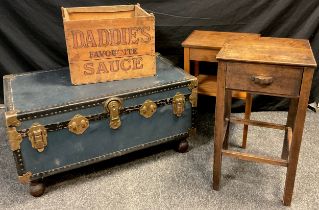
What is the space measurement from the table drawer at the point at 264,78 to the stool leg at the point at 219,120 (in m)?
0.03

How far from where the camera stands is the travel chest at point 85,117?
1683mm

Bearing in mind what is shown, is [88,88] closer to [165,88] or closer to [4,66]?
[165,88]

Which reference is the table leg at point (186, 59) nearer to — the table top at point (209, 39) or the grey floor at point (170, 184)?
the table top at point (209, 39)

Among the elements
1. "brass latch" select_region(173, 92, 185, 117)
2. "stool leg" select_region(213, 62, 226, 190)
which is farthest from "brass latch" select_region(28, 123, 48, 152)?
"stool leg" select_region(213, 62, 226, 190)

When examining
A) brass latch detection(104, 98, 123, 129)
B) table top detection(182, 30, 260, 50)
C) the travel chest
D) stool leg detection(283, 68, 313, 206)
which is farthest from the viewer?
table top detection(182, 30, 260, 50)

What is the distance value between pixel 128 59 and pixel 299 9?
4.12ft

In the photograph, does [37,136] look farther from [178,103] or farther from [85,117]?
[178,103]

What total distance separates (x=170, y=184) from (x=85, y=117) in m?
0.58

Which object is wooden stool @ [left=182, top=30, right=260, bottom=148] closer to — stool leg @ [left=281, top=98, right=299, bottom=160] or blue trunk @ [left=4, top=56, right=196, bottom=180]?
blue trunk @ [left=4, top=56, right=196, bottom=180]

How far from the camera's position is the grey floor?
1.75 metres

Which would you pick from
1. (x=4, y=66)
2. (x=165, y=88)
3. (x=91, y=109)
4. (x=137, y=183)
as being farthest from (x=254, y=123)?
(x=4, y=66)

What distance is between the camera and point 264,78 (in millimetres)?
1496

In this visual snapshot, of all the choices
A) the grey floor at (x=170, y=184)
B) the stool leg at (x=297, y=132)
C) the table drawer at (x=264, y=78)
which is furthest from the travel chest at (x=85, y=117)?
the stool leg at (x=297, y=132)

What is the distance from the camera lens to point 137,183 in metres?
1.89
